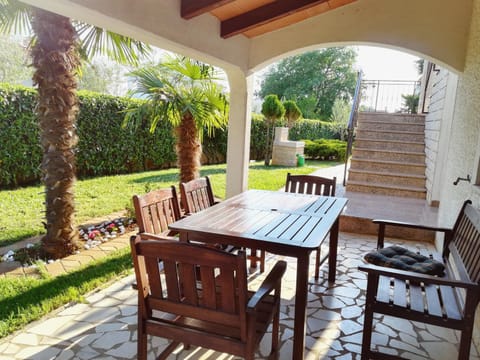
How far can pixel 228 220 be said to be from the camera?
2404mm

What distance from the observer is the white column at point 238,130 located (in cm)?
479

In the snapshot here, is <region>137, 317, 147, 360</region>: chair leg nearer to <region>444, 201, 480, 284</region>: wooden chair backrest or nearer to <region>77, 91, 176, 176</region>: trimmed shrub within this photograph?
Answer: <region>444, 201, 480, 284</region>: wooden chair backrest

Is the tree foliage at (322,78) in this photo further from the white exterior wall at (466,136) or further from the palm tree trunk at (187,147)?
the white exterior wall at (466,136)

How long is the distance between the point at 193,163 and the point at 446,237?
10.8 feet

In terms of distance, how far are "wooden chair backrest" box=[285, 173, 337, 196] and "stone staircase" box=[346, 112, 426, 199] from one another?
9.70 ft

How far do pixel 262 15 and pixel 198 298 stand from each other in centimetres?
323

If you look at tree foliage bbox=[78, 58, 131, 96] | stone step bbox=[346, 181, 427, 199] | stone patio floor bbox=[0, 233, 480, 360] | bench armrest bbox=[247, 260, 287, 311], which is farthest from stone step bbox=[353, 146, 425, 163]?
tree foliage bbox=[78, 58, 131, 96]

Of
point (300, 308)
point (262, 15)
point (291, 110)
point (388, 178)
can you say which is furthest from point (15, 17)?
point (291, 110)

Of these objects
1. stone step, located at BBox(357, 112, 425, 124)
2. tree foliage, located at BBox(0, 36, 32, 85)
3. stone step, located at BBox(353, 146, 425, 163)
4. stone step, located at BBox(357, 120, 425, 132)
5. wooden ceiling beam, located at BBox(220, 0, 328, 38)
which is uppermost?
tree foliage, located at BBox(0, 36, 32, 85)

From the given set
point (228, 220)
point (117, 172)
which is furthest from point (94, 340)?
point (117, 172)

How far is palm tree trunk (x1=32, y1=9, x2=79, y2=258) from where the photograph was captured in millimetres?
3287

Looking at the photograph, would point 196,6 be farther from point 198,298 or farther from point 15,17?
point 198,298

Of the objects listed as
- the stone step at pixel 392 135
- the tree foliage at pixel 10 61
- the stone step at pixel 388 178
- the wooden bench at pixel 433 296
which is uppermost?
the tree foliage at pixel 10 61

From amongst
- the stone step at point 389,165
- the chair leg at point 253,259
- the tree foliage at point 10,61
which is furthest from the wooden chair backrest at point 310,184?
the tree foliage at point 10,61
